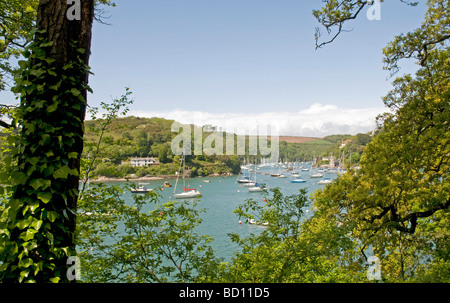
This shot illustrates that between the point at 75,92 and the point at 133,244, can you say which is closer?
the point at 75,92

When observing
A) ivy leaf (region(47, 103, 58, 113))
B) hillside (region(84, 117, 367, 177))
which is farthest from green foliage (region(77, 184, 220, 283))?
ivy leaf (region(47, 103, 58, 113))

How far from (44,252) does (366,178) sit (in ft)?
26.2

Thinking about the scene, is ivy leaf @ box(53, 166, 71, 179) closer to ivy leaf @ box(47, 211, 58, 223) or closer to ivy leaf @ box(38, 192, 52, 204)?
ivy leaf @ box(38, 192, 52, 204)

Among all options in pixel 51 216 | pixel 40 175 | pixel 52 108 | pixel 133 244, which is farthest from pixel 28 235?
pixel 133 244

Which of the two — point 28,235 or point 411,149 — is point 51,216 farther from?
point 411,149

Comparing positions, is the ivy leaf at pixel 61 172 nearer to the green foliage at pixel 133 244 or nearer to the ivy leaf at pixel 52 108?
the ivy leaf at pixel 52 108

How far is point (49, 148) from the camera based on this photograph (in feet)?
7.32

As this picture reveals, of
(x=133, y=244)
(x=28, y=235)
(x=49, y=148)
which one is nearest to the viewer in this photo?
(x=28, y=235)

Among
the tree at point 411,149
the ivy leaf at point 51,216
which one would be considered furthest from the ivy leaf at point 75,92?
the tree at point 411,149

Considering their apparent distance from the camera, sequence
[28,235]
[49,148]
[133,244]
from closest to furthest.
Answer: [28,235] → [49,148] → [133,244]

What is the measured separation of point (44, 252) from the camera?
2.21 m

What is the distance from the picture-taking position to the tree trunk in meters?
2.15
